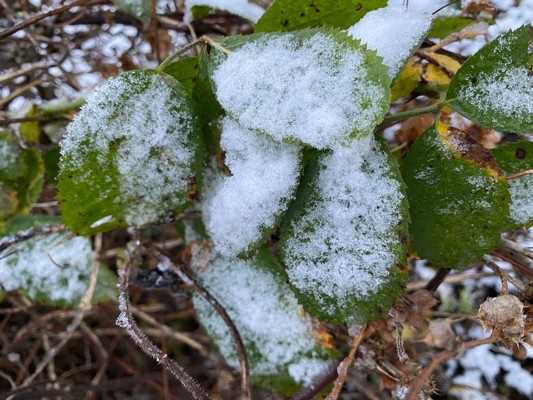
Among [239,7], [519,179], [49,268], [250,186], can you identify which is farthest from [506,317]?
[49,268]

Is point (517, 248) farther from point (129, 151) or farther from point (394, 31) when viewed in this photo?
point (129, 151)

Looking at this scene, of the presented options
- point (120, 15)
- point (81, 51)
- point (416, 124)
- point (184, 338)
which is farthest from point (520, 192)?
point (81, 51)

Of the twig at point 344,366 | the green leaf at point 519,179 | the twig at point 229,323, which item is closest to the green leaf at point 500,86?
the green leaf at point 519,179

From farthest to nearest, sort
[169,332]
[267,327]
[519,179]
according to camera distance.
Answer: [169,332] < [267,327] < [519,179]

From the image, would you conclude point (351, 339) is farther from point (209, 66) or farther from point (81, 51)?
point (81, 51)

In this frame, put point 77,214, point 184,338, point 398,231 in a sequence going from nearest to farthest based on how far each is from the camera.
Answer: point 398,231 → point 77,214 → point 184,338
